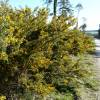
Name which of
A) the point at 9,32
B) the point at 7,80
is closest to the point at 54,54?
the point at 7,80

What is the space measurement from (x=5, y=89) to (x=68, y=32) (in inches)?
110

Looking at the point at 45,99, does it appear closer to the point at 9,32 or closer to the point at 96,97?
the point at 96,97

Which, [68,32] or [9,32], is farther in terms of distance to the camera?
[68,32]

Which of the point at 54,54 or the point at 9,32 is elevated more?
the point at 9,32

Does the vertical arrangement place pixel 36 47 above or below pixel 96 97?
above

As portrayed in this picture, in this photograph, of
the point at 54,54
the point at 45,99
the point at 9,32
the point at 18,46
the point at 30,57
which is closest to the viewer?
the point at 9,32

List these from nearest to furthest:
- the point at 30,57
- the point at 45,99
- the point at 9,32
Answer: the point at 9,32, the point at 30,57, the point at 45,99

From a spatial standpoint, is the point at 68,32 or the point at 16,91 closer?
the point at 16,91

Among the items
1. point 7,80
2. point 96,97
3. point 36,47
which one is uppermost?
point 36,47

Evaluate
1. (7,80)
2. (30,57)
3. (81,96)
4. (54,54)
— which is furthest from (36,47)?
(81,96)

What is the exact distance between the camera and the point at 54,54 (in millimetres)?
9641

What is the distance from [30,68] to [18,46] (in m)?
0.86

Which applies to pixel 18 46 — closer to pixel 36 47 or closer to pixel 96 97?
pixel 36 47

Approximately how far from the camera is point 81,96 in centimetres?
964
